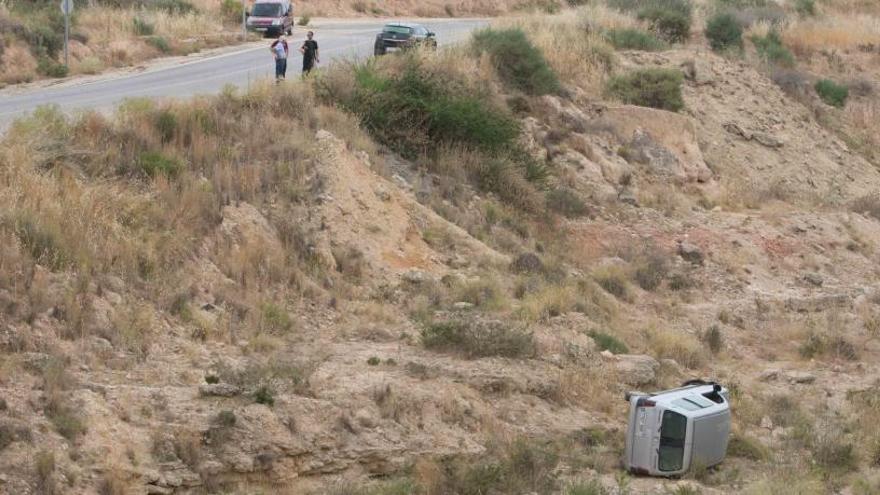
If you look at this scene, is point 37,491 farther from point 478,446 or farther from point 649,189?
point 649,189

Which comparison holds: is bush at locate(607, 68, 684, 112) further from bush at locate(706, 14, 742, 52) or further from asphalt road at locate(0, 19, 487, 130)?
bush at locate(706, 14, 742, 52)

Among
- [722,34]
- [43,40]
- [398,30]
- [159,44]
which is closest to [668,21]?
[722,34]

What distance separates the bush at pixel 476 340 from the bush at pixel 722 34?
27249mm

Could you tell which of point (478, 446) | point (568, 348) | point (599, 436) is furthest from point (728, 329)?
point (478, 446)

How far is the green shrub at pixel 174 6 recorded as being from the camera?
51.9 metres

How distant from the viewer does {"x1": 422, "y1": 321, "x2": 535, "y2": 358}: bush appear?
61.7 ft

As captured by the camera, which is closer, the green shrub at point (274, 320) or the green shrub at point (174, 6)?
the green shrub at point (274, 320)

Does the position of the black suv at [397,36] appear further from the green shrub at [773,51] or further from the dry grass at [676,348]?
the dry grass at [676,348]

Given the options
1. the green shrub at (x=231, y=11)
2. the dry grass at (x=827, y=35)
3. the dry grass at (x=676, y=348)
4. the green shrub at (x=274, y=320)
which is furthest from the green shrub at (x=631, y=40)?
the green shrub at (x=274, y=320)

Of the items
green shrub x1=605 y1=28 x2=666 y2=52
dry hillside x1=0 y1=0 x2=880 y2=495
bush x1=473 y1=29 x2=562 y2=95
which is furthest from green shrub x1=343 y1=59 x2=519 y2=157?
green shrub x1=605 y1=28 x2=666 y2=52

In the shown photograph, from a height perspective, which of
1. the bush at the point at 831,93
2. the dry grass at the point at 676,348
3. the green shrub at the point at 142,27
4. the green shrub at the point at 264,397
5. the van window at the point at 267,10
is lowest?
the dry grass at the point at 676,348

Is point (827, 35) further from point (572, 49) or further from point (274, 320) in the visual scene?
point (274, 320)

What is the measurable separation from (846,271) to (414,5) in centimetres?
4621

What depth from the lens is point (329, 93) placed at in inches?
1009
